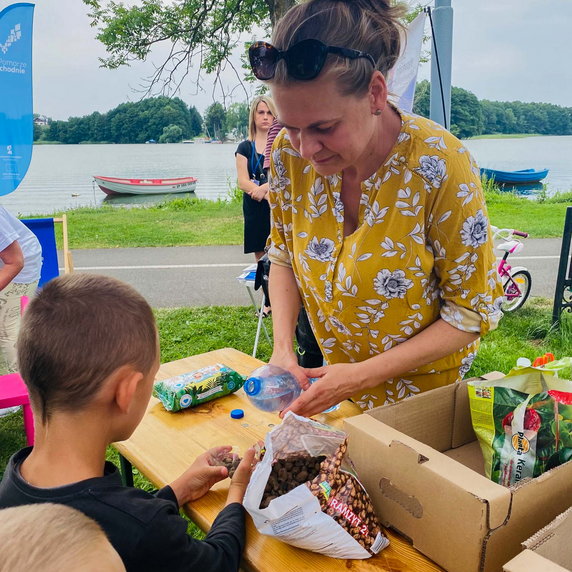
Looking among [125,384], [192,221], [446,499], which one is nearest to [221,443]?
[125,384]

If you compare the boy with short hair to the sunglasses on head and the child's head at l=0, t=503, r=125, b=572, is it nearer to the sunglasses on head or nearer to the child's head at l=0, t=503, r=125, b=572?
the child's head at l=0, t=503, r=125, b=572

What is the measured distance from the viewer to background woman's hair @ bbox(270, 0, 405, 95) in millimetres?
1351

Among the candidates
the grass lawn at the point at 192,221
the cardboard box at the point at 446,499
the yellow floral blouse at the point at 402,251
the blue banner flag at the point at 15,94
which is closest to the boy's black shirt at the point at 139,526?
the cardboard box at the point at 446,499

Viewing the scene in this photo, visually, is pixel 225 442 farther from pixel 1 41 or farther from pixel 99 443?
pixel 1 41

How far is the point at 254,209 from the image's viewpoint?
231 inches

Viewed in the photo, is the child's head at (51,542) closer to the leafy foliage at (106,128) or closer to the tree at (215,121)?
the tree at (215,121)

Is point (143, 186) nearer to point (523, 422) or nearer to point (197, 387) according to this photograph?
point (197, 387)

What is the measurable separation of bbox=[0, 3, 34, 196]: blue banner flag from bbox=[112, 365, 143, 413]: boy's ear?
3759 millimetres

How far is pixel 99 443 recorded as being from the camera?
4.11 feet

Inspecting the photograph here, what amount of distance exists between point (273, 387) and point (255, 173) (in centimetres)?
445

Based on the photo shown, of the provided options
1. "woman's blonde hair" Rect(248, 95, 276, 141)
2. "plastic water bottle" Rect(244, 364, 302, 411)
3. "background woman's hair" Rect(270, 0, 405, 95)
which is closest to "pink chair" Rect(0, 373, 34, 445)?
"plastic water bottle" Rect(244, 364, 302, 411)

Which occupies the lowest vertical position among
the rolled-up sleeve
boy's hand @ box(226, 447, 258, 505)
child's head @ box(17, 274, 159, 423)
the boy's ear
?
boy's hand @ box(226, 447, 258, 505)

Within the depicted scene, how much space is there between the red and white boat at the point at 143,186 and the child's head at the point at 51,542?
22.0 m

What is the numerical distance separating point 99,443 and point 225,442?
492 mm
